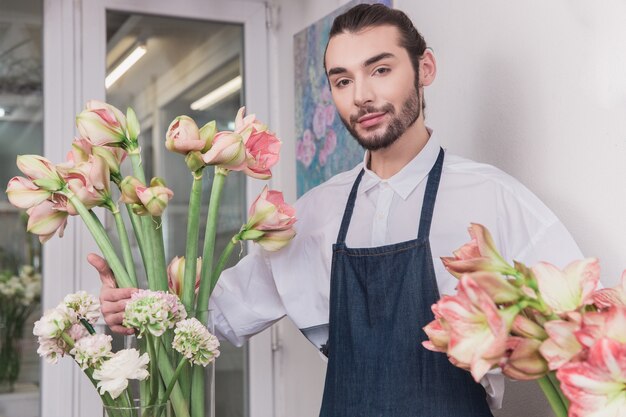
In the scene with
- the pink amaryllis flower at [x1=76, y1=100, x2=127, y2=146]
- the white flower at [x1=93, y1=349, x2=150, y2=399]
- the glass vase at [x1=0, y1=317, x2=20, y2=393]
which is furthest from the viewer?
the glass vase at [x1=0, y1=317, x2=20, y2=393]

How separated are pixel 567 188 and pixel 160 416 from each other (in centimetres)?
86

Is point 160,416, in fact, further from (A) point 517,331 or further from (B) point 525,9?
(B) point 525,9

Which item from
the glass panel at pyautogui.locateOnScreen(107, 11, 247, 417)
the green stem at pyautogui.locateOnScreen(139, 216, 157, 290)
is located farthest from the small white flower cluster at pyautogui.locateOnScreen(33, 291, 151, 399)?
the glass panel at pyautogui.locateOnScreen(107, 11, 247, 417)

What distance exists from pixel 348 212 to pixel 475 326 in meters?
0.96

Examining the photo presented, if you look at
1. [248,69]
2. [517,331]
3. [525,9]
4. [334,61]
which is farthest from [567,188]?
[248,69]

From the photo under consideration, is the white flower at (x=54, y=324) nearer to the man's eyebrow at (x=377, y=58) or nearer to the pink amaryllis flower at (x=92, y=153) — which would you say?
the pink amaryllis flower at (x=92, y=153)

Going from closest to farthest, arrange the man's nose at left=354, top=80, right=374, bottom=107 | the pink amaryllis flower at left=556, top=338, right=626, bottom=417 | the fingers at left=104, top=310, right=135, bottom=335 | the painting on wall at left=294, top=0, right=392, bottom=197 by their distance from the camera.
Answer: the pink amaryllis flower at left=556, top=338, right=626, bottom=417, the fingers at left=104, top=310, right=135, bottom=335, the man's nose at left=354, top=80, right=374, bottom=107, the painting on wall at left=294, top=0, right=392, bottom=197

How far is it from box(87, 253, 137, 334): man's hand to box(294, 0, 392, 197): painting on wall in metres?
0.96

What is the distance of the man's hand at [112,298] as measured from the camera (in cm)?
144

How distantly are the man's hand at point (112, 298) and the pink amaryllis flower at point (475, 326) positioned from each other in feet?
2.51

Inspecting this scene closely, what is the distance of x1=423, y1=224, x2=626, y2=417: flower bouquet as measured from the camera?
28.5 inches

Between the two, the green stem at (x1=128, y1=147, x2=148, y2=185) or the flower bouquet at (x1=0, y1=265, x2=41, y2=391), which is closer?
the green stem at (x1=128, y1=147, x2=148, y2=185)

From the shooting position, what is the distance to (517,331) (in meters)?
0.81

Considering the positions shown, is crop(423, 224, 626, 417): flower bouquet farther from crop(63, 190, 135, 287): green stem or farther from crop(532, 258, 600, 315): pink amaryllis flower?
crop(63, 190, 135, 287): green stem
